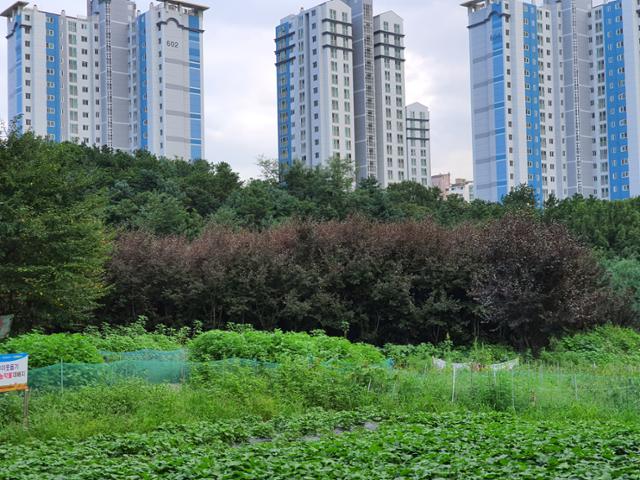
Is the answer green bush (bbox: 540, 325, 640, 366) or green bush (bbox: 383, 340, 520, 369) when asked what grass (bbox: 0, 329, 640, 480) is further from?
green bush (bbox: 540, 325, 640, 366)

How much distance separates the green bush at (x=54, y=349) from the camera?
16.2 metres

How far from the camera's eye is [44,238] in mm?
22062

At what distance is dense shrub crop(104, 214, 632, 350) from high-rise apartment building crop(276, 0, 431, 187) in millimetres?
65889

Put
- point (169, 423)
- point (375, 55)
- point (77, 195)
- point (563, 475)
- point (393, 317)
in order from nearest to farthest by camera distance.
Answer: point (563, 475) < point (169, 423) < point (77, 195) < point (393, 317) < point (375, 55)

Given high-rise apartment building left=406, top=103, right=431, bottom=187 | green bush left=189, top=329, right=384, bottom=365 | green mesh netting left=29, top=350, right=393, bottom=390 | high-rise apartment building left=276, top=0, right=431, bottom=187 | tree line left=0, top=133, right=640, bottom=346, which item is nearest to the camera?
green mesh netting left=29, top=350, right=393, bottom=390

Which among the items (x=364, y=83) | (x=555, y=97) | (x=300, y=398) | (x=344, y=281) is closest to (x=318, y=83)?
(x=364, y=83)

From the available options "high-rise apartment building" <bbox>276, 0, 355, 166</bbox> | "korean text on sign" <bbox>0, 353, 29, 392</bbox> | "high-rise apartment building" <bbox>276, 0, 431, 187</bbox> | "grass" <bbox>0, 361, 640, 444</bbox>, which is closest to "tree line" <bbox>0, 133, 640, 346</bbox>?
"grass" <bbox>0, 361, 640, 444</bbox>

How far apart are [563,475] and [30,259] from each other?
18.2 m

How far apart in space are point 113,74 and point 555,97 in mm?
54805

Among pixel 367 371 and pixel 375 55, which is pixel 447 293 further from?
pixel 375 55

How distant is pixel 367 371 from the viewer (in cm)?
1602

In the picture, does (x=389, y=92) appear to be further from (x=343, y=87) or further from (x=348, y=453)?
(x=348, y=453)

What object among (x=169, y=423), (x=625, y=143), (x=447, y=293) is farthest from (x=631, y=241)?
(x=625, y=143)

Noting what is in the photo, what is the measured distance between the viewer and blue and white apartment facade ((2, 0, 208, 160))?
90.9 metres
